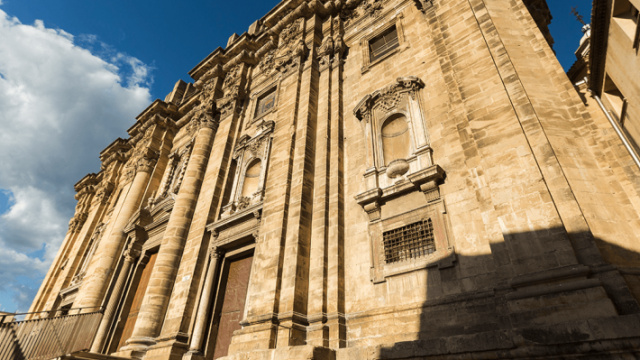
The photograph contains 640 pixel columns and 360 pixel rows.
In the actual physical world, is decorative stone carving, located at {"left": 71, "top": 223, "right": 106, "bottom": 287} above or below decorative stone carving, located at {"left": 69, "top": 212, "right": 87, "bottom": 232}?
below

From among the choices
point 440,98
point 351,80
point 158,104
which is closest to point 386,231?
point 440,98

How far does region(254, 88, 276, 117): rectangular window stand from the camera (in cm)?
1686

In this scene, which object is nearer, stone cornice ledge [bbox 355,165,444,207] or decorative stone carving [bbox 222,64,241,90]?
stone cornice ledge [bbox 355,165,444,207]

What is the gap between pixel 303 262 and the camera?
9422mm

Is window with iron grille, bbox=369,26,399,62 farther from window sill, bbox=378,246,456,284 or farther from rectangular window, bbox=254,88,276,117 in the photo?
window sill, bbox=378,246,456,284

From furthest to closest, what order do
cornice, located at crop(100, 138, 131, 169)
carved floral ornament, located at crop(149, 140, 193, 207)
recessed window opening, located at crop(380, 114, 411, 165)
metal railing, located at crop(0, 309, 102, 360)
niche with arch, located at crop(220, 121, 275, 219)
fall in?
cornice, located at crop(100, 138, 131, 169)
carved floral ornament, located at crop(149, 140, 193, 207)
niche with arch, located at crop(220, 121, 275, 219)
metal railing, located at crop(0, 309, 102, 360)
recessed window opening, located at crop(380, 114, 411, 165)

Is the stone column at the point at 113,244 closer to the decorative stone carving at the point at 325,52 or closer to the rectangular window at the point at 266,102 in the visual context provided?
the rectangular window at the point at 266,102

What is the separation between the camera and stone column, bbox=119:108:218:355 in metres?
12.0

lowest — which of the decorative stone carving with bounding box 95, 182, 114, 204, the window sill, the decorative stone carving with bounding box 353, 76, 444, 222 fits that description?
the window sill

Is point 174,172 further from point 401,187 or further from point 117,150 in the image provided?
point 401,187

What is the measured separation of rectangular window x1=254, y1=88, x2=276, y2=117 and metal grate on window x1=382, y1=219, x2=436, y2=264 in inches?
401

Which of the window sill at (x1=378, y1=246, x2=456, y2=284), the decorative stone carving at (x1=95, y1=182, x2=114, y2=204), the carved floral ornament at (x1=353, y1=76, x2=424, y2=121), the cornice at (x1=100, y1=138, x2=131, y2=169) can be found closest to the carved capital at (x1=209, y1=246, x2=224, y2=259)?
the window sill at (x1=378, y1=246, x2=456, y2=284)

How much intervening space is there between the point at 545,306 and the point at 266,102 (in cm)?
1485

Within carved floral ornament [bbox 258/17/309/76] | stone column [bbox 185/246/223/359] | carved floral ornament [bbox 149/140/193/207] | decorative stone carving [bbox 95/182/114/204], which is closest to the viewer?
stone column [bbox 185/246/223/359]
